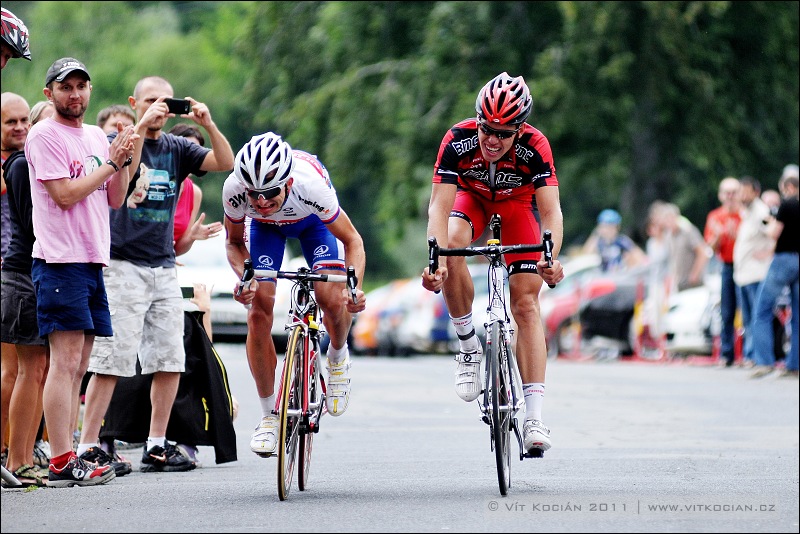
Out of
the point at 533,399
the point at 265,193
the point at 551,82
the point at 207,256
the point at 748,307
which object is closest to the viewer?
the point at 265,193

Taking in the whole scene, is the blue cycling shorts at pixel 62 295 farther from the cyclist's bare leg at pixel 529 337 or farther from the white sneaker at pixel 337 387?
the cyclist's bare leg at pixel 529 337

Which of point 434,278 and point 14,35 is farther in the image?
point 434,278

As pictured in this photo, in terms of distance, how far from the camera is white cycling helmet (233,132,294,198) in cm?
862

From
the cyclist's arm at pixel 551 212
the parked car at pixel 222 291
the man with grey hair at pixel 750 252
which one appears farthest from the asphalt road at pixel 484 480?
the parked car at pixel 222 291

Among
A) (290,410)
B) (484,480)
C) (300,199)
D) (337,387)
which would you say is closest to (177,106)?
(300,199)

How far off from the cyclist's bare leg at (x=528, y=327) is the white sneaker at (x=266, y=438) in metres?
1.44

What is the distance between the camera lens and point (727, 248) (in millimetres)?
20219

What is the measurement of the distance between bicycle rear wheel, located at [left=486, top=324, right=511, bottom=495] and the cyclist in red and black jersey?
0.32m

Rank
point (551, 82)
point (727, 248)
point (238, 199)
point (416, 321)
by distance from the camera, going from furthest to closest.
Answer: point (551, 82), point (416, 321), point (727, 248), point (238, 199)

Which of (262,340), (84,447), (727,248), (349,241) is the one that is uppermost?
(727,248)

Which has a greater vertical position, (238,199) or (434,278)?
(238,199)

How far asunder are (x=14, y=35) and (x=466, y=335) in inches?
119

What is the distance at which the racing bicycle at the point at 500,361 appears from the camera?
8.66m

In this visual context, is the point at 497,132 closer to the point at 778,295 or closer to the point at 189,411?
the point at 189,411
